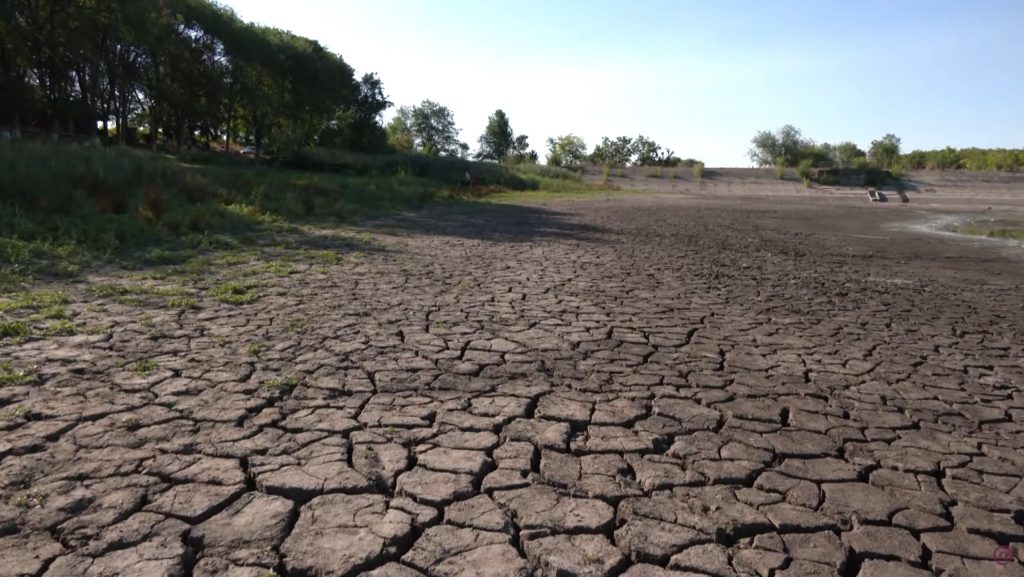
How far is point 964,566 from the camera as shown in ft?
9.77

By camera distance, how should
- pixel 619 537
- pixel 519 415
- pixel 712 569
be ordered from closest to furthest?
pixel 712 569, pixel 619 537, pixel 519 415

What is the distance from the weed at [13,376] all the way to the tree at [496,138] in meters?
94.0

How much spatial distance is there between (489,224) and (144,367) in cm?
1390

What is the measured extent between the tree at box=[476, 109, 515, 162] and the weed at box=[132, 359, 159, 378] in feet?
307

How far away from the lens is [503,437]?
4.12 m

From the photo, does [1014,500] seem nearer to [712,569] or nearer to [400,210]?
[712,569]

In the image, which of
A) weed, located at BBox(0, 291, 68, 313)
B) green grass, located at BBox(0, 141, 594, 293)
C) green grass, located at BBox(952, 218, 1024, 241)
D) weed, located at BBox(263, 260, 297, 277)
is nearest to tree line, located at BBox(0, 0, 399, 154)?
green grass, located at BBox(0, 141, 594, 293)

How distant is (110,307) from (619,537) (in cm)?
569

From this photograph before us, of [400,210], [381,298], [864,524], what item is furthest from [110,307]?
[400,210]

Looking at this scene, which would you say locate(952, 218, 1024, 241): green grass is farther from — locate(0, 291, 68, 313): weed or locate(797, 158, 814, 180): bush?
locate(797, 158, 814, 180): bush

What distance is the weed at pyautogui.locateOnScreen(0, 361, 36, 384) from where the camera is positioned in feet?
15.1

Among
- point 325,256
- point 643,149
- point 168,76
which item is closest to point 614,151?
point 643,149

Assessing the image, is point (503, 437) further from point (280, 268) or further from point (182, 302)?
point (280, 268)

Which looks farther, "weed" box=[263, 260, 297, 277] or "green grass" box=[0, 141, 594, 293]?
"weed" box=[263, 260, 297, 277]
